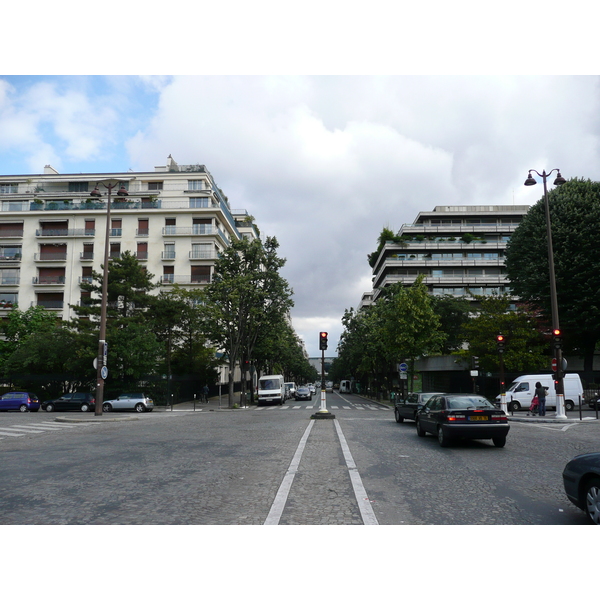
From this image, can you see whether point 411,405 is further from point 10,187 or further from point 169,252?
point 10,187

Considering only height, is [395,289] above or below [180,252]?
below

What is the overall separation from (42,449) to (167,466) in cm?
544

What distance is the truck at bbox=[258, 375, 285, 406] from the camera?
1723 inches

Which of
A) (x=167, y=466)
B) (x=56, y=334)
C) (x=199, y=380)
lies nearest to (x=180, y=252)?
(x=199, y=380)

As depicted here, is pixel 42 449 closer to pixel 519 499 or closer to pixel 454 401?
pixel 454 401

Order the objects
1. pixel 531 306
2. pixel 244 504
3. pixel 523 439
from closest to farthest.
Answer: pixel 244 504 → pixel 523 439 → pixel 531 306

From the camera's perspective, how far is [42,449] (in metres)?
13.4

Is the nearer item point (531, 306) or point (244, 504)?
point (244, 504)

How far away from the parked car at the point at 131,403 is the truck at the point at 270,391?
442 inches

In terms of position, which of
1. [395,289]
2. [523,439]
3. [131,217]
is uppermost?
[131,217]

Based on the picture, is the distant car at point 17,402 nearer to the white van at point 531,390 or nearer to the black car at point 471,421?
the white van at point 531,390

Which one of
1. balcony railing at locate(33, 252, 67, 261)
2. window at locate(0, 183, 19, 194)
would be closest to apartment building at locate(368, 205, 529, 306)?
balcony railing at locate(33, 252, 67, 261)

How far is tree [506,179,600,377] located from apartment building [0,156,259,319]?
101 ft

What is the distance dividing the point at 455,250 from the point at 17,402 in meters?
56.1
